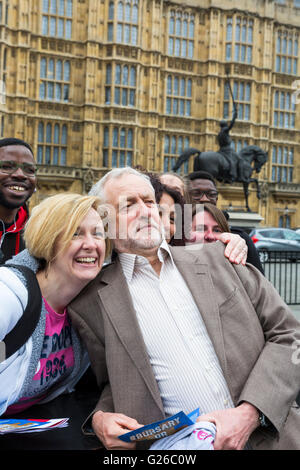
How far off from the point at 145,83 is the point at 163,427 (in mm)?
25979

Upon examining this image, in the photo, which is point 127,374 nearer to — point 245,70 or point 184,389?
point 184,389

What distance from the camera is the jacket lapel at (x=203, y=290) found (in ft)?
5.96

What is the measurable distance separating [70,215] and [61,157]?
953 inches

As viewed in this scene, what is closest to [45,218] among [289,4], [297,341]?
[297,341]

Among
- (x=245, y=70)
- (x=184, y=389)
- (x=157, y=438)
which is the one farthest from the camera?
(x=245, y=70)

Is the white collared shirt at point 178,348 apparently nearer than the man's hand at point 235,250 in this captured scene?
Yes

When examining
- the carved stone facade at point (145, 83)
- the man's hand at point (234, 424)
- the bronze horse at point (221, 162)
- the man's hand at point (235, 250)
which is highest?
the carved stone facade at point (145, 83)

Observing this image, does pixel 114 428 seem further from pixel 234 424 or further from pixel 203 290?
pixel 203 290

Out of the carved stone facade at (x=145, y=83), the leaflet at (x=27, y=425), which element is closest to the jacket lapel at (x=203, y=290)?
the leaflet at (x=27, y=425)

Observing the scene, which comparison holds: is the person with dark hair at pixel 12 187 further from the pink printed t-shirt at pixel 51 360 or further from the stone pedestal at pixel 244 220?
the stone pedestal at pixel 244 220

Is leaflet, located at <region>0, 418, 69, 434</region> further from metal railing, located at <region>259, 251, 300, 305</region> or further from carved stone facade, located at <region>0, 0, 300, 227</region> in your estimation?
carved stone facade, located at <region>0, 0, 300, 227</region>

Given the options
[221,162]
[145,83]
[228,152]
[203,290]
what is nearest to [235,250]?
[203,290]

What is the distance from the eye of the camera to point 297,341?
6.14 feet

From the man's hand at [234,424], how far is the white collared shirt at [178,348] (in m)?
0.10
